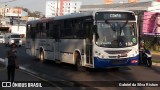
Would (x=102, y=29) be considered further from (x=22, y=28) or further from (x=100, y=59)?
(x=22, y=28)

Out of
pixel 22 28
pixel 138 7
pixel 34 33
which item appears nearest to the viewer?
pixel 34 33

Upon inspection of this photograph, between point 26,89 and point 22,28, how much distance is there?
3655 inches

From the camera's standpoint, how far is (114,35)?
1786 centimetres

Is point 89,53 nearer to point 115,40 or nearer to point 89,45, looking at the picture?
point 89,45

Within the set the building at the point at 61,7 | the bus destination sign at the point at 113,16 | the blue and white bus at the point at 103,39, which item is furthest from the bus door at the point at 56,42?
the building at the point at 61,7

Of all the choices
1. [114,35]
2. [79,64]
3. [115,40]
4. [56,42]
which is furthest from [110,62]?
[56,42]

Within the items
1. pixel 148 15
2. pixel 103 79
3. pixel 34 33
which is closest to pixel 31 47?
pixel 34 33

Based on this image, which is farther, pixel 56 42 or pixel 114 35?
pixel 56 42

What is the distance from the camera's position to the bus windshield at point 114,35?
698 inches

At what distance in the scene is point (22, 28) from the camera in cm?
10412

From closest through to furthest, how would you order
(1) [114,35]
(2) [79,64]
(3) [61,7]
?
(1) [114,35], (2) [79,64], (3) [61,7]

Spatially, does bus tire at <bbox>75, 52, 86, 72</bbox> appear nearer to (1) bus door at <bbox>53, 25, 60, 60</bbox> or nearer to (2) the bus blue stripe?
(2) the bus blue stripe

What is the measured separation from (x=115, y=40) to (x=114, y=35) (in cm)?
24

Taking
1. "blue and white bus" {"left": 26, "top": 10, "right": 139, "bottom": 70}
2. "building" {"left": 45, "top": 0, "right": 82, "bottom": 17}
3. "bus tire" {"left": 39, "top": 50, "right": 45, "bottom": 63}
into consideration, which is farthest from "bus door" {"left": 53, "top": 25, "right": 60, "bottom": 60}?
"building" {"left": 45, "top": 0, "right": 82, "bottom": 17}
